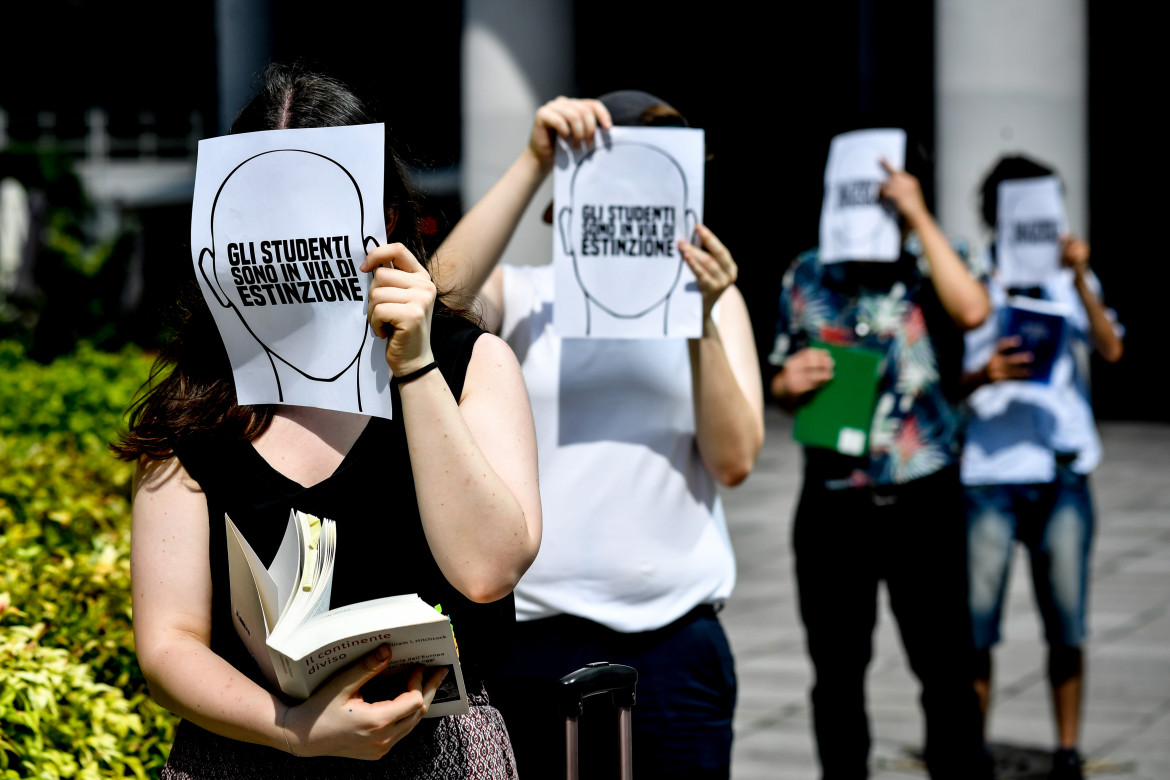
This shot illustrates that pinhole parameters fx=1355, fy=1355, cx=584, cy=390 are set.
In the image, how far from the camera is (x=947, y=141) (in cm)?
933

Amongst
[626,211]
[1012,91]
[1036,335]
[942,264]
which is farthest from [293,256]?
[1012,91]

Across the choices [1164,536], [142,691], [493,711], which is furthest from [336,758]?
[1164,536]

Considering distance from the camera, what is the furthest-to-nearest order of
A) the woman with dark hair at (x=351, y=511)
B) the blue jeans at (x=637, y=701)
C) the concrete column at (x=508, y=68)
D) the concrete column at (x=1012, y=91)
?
the concrete column at (x=508, y=68), the concrete column at (x=1012, y=91), the blue jeans at (x=637, y=701), the woman with dark hair at (x=351, y=511)

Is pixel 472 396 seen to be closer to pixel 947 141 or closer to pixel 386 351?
pixel 386 351

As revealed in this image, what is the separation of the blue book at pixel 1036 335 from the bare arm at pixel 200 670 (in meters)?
3.74

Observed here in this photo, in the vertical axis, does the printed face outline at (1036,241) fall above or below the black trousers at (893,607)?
above

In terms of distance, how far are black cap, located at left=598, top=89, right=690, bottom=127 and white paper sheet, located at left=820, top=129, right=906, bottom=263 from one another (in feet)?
4.14

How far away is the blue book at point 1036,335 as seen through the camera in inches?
196

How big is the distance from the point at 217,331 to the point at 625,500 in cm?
115

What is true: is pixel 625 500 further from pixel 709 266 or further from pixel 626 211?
pixel 626 211

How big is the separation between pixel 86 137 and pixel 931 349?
90.5ft

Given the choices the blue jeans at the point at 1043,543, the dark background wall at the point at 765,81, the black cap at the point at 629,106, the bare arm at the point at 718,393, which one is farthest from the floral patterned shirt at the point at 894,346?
the dark background wall at the point at 765,81

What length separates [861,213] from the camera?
4.32 m

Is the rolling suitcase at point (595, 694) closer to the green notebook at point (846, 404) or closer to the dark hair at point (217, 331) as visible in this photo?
the dark hair at point (217, 331)
